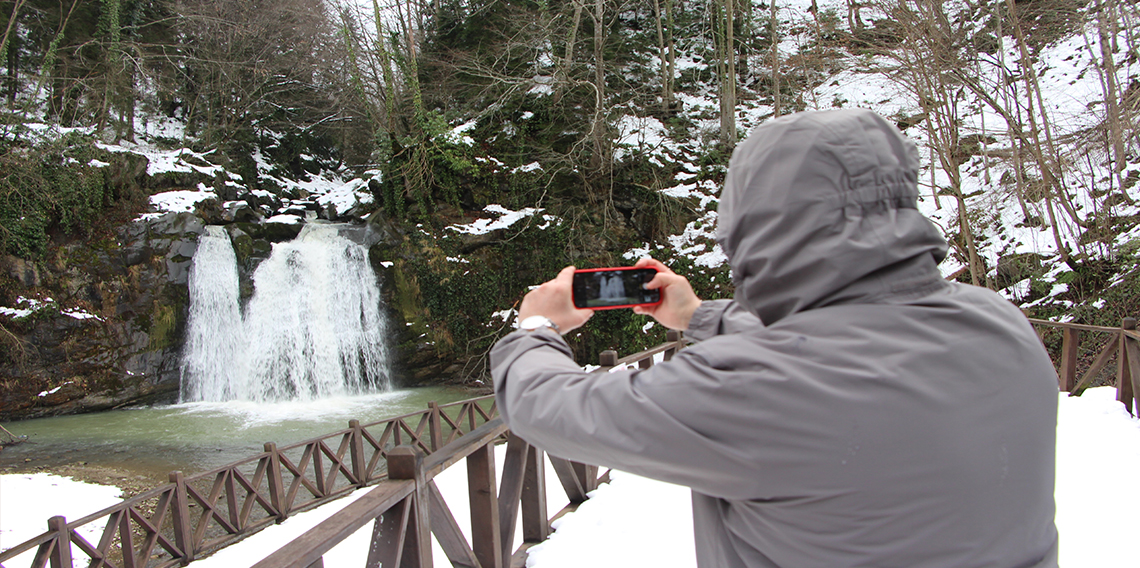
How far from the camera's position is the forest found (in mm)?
10508

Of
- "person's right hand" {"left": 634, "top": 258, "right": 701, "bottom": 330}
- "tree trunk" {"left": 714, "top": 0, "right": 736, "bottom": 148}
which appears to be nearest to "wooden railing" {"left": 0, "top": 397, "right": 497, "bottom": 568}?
"person's right hand" {"left": 634, "top": 258, "right": 701, "bottom": 330}

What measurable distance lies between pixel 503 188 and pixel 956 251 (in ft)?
34.5

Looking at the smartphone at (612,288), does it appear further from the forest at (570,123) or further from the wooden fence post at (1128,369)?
the forest at (570,123)

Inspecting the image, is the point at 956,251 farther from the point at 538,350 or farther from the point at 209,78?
the point at 209,78

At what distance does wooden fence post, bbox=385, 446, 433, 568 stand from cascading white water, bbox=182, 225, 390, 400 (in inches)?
500

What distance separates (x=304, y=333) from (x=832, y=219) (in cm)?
1478

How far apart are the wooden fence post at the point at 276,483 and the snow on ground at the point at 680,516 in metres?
0.69

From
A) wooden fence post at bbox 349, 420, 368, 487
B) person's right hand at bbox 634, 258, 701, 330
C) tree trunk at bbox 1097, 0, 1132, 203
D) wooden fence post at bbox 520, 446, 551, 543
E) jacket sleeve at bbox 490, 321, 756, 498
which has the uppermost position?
tree trunk at bbox 1097, 0, 1132, 203

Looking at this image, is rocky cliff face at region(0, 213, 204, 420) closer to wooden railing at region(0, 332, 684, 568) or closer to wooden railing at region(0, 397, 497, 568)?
wooden railing at region(0, 397, 497, 568)

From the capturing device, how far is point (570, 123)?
1666 cm

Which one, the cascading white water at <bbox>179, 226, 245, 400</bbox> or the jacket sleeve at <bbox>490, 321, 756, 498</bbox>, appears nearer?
the jacket sleeve at <bbox>490, 321, 756, 498</bbox>

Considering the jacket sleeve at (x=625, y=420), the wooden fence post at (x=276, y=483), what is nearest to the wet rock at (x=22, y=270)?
the wooden fence post at (x=276, y=483)

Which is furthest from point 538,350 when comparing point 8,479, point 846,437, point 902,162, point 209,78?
point 209,78

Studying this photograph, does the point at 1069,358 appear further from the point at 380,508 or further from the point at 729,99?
the point at 729,99
